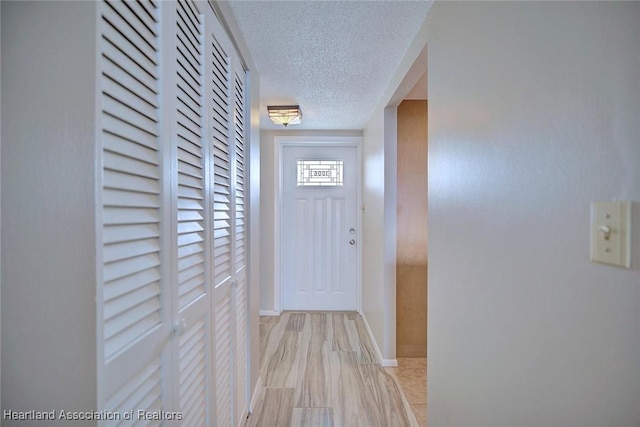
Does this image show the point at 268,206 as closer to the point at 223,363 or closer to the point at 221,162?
the point at 221,162

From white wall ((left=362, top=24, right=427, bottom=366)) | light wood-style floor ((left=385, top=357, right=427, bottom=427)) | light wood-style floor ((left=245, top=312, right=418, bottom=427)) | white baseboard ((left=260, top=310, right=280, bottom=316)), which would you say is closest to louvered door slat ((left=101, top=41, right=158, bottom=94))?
white wall ((left=362, top=24, right=427, bottom=366))

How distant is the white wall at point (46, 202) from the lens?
0.63 m

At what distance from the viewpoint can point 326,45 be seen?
1.93 metres

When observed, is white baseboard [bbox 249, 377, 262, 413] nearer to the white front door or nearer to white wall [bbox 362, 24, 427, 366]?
white wall [bbox 362, 24, 427, 366]

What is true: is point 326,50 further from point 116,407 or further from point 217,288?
point 116,407

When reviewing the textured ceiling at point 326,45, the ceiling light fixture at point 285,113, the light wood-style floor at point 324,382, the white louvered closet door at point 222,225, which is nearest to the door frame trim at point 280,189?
the light wood-style floor at point 324,382

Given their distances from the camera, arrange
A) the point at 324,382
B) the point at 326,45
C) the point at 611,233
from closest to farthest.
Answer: the point at 611,233 < the point at 326,45 < the point at 324,382

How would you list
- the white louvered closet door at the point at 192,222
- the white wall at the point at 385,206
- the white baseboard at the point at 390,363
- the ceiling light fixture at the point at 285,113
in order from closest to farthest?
the white louvered closet door at the point at 192,222 → the white wall at the point at 385,206 → the white baseboard at the point at 390,363 → the ceiling light fixture at the point at 285,113

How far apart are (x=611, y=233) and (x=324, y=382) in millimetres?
2335

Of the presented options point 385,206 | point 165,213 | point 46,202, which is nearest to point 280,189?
point 385,206

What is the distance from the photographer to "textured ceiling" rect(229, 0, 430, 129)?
5.20 feet

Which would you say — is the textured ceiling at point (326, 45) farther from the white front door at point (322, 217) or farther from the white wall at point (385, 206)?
the white front door at point (322, 217)

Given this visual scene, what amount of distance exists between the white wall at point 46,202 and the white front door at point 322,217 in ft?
11.5

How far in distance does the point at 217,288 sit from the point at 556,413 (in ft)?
3.94
